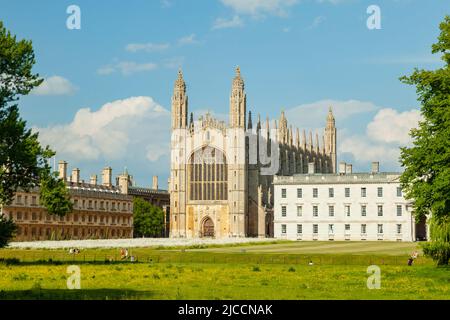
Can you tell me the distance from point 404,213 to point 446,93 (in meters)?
74.9

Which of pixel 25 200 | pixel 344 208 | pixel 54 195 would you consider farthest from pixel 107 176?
pixel 54 195

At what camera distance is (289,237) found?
118250mm

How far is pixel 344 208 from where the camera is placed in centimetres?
11575

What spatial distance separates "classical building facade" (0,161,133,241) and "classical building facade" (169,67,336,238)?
30.1ft

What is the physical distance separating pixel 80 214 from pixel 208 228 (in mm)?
20872

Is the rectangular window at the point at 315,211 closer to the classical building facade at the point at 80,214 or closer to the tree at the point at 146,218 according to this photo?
the classical building facade at the point at 80,214

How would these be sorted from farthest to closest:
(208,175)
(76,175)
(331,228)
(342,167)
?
(76,175) → (208,175) → (342,167) → (331,228)

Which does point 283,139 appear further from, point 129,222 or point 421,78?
point 421,78

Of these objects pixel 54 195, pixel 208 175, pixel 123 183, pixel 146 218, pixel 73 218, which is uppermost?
pixel 208 175

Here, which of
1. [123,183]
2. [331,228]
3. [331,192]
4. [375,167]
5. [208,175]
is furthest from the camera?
[123,183]

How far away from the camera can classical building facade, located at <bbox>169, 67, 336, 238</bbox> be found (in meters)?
133

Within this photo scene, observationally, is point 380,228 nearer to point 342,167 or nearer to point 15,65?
point 342,167

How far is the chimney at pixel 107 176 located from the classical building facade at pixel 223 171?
53.3ft
